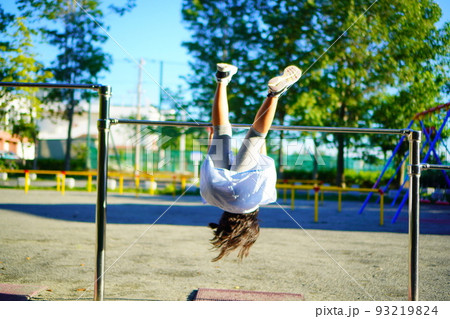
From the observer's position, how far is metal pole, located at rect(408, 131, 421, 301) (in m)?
2.35

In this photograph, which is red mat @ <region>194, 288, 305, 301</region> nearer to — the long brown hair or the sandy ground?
the sandy ground

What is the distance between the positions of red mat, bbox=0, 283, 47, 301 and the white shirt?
1.22 meters

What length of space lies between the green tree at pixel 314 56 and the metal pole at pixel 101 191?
8.32 m

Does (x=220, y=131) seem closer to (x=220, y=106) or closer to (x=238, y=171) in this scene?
(x=220, y=106)

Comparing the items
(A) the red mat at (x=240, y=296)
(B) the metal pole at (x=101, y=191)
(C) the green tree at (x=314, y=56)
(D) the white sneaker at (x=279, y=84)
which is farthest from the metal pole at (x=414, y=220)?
(C) the green tree at (x=314, y=56)

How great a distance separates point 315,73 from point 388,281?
827 cm

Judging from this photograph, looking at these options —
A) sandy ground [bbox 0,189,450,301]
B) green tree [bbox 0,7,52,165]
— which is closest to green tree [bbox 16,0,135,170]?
green tree [bbox 0,7,52,165]

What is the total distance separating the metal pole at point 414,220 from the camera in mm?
2350

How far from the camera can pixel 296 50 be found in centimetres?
1037

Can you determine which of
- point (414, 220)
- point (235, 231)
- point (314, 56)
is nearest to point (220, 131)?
point (235, 231)

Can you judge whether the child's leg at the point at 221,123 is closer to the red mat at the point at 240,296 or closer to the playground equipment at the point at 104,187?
the playground equipment at the point at 104,187
